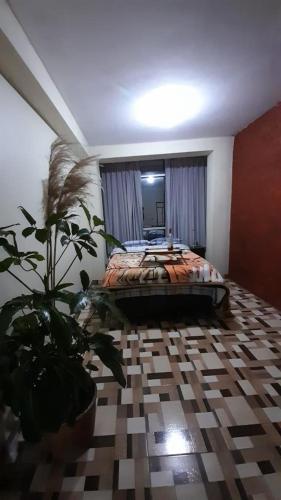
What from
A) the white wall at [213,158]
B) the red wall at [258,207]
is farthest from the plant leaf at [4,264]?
the white wall at [213,158]

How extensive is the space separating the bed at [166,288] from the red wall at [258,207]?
2.61ft

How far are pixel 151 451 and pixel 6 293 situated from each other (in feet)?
3.87

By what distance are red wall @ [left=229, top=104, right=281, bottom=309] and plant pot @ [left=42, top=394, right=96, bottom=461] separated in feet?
8.09

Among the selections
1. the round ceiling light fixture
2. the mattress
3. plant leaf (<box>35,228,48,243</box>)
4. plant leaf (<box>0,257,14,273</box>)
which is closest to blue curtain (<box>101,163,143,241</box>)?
the round ceiling light fixture

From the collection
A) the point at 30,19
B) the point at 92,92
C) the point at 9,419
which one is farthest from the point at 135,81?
the point at 9,419

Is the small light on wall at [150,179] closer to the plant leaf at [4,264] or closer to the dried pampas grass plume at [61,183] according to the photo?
the dried pampas grass plume at [61,183]

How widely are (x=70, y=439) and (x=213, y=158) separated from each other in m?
3.89

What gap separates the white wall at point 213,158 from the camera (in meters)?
3.74

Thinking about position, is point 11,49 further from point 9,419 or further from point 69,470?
point 69,470

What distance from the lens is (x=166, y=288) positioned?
2.55 meters

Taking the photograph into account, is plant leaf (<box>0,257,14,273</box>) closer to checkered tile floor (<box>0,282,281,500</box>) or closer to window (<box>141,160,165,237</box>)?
checkered tile floor (<box>0,282,281,500</box>)

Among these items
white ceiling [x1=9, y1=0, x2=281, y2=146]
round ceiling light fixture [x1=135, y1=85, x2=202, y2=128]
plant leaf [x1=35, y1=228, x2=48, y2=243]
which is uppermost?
white ceiling [x1=9, y1=0, x2=281, y2=146]

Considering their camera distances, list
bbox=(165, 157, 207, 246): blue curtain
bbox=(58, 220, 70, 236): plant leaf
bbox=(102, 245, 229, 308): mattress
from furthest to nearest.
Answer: bbox=(165, 157, 207, 246): blue curtain
bbox=(102, 245, 229, 308): mattress
bbox=(58, 220, 70, 236): plant leaf

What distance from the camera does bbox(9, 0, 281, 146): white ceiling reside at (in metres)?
1.35
